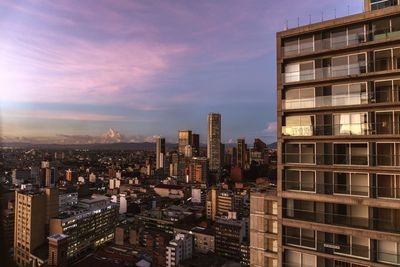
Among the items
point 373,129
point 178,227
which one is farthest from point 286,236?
point 178,227

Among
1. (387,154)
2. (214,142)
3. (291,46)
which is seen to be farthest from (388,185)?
(214,142)

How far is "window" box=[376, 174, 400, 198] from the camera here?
377cm

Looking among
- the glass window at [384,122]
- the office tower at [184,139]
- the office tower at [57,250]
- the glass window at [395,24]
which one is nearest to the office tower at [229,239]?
the office tower at [57,250]

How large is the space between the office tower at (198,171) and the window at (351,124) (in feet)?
137

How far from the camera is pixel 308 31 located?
4.43 meters

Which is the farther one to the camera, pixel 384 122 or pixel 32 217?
pixel 32 217

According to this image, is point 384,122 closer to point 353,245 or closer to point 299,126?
point 299,126

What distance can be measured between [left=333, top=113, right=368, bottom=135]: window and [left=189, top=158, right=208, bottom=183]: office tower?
41.9m

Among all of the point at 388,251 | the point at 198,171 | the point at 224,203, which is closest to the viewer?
the point at 388,251

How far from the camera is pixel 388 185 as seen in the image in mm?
3830

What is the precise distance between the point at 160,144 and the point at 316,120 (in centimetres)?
6213

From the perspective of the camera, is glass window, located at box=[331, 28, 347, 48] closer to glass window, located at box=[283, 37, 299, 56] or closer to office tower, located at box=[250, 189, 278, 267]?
glass window, located at box=[283, 37, 299, 56]

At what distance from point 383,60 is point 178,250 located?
15.6 meters

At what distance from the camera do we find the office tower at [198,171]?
4594 centimetres
